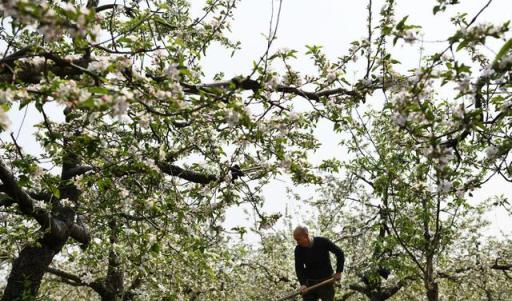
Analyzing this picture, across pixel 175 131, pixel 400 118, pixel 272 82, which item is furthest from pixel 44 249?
pixel 400 118

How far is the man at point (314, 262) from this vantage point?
7.50 m

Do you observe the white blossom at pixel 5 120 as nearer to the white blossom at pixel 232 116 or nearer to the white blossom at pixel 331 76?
the white blossom at pixel 232 116

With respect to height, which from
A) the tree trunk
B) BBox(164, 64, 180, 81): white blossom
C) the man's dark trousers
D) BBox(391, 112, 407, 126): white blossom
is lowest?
BBox(391, 112, 407, 126): white blossom

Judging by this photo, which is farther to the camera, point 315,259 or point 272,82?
point 315,259

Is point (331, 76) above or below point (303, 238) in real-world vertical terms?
above

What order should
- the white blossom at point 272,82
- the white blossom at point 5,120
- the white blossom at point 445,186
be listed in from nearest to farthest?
the white blossom at point 5,120 < the white blossom at point 445,186 < the white blossom at point 272,82

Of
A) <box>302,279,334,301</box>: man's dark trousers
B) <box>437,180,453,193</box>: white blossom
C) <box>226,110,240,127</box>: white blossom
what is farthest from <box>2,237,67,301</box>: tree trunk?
<box>437,180,453,193</box>: white blossom

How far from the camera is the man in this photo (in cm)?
750

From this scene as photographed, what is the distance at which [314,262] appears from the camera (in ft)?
25.2

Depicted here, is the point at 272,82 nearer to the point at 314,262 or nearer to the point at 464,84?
the point at 464,84

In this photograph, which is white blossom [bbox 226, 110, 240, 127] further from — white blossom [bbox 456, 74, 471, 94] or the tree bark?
the tree bark

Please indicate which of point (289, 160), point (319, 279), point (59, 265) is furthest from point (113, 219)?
point (59, 265)

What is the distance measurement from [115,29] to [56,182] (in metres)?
3.75

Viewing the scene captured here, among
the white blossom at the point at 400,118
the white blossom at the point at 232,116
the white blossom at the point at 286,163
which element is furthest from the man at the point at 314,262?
the white blossom at the point at 400,118
